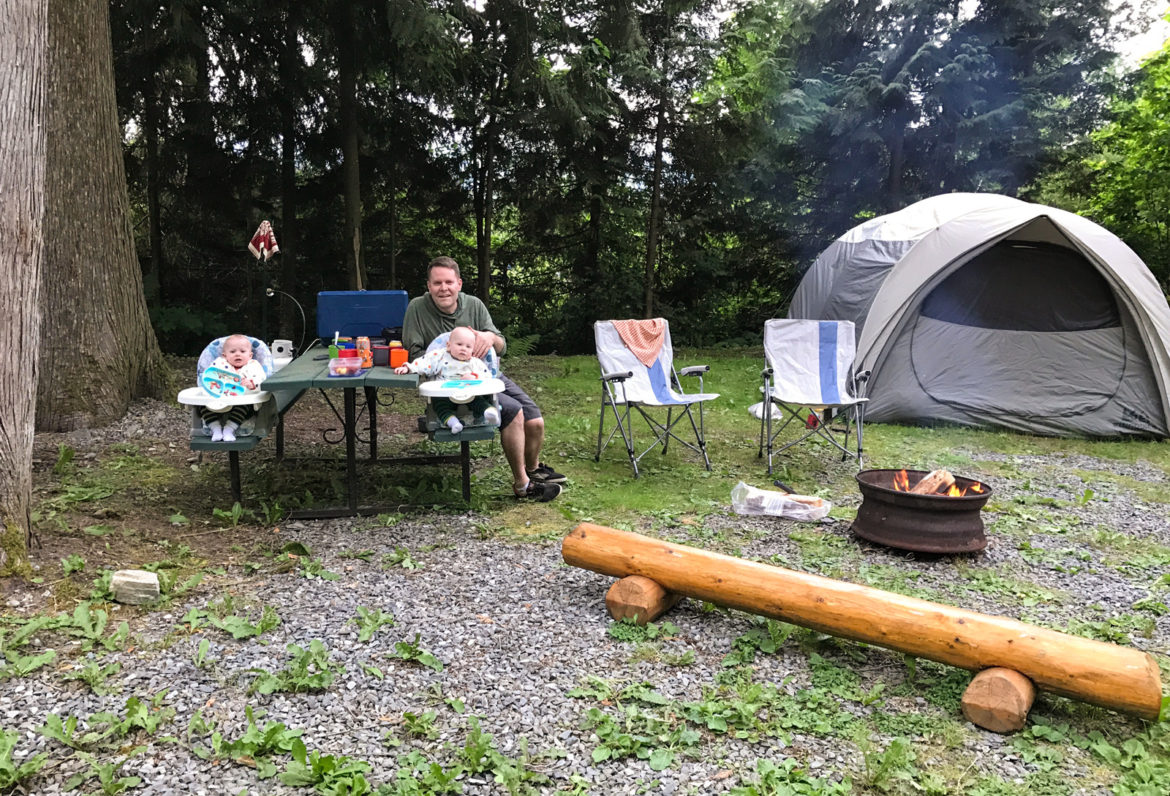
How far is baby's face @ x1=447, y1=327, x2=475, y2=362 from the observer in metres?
3.58

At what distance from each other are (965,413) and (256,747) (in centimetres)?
591

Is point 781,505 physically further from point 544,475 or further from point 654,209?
point 654,209

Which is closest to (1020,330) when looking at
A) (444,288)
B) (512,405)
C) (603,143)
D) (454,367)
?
(512,405)

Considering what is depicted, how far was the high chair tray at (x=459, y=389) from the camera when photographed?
3471 millimetres

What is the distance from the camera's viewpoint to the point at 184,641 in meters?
2.41

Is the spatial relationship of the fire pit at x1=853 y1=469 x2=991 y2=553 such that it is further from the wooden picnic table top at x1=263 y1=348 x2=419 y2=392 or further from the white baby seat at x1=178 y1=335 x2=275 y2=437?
the white baby seat at x1=178 y1=335 x2=275 y2=437

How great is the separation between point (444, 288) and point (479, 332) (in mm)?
315

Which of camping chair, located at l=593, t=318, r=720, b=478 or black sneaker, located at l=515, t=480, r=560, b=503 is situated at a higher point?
camping chair, located at l=593, t=318, r=720, b=478

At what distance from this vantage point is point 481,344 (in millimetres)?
3699

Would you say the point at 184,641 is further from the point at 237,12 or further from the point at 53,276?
the point at 237,12

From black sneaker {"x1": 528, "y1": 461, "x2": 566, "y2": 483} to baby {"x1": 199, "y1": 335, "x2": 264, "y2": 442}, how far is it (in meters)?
1.50

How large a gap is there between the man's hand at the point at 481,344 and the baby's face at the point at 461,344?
0.04 meters

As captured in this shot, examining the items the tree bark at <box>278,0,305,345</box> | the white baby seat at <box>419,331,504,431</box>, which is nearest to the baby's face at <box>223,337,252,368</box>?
the white baby seat at <box>419,331,504,431</box>

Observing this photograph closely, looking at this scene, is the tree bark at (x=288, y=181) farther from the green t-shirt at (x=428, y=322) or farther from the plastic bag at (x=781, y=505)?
the plastic bag at (x=781, y=505)
